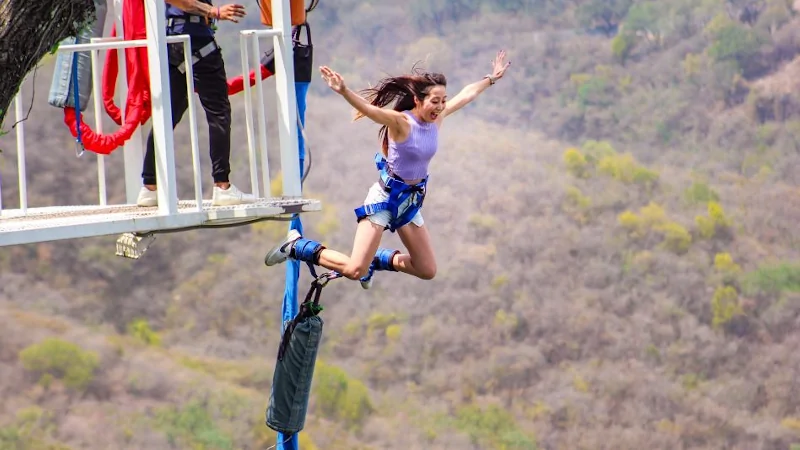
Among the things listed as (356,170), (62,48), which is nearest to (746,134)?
(356,170)

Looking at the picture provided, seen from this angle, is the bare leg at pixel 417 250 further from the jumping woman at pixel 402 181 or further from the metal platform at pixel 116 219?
the metal platform at pixel 116 219

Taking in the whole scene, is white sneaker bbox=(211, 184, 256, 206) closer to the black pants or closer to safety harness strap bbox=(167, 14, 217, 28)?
the black pants

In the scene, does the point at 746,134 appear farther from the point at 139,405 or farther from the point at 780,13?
the point at 139,405

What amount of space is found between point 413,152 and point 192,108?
1.11 m

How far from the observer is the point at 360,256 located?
598cm

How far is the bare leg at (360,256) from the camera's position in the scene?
235 inches

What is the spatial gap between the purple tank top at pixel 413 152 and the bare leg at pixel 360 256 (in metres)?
0.28

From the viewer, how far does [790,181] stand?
48.3 feet

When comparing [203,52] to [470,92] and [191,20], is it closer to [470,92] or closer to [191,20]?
[191,20]

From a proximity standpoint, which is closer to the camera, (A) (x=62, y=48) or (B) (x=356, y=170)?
(A) (x=62, y=48)

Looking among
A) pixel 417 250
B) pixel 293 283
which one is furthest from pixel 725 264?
pixel 417 250

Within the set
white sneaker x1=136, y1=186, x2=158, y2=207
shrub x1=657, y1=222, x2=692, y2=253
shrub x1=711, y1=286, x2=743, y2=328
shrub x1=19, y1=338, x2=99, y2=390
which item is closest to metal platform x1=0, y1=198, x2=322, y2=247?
white sneaker x1=136, y1=186, x2=158, y2=207

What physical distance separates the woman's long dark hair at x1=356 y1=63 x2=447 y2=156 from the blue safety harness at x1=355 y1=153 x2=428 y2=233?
0.25m

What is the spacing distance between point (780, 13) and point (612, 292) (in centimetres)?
394
